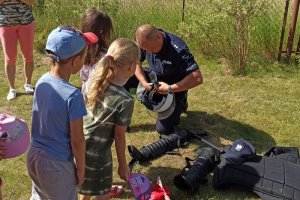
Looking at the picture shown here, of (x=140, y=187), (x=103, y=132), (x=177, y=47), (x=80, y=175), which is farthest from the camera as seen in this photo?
(x=177, y=47)

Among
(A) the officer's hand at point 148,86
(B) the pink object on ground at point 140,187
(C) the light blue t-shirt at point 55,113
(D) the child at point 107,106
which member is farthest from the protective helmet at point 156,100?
(C) the light blue t-shirt at point 55,113

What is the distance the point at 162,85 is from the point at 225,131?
89cm

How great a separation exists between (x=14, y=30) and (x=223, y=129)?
2.59 meters

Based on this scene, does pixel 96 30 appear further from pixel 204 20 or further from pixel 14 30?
pixel 204 20

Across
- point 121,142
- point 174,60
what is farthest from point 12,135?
point 174,60

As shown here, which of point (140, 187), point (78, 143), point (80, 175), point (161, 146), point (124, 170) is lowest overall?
point (161, 146)

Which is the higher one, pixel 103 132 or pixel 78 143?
pixel 78 143

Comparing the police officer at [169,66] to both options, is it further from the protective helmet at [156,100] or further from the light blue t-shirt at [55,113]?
the light blue t-shirt at [55,113]

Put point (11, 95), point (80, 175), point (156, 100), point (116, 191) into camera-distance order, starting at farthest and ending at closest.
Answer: point (11, 95) < point (156, 100) < point (116, 191) < point (80, 175)

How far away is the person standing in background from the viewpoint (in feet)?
15.4

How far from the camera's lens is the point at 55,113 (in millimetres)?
2314

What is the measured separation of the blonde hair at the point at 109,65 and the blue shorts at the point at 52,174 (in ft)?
1.45

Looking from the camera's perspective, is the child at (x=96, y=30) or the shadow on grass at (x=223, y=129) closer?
the child at (x=96, y=30)

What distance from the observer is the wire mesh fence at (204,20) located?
225 inches
